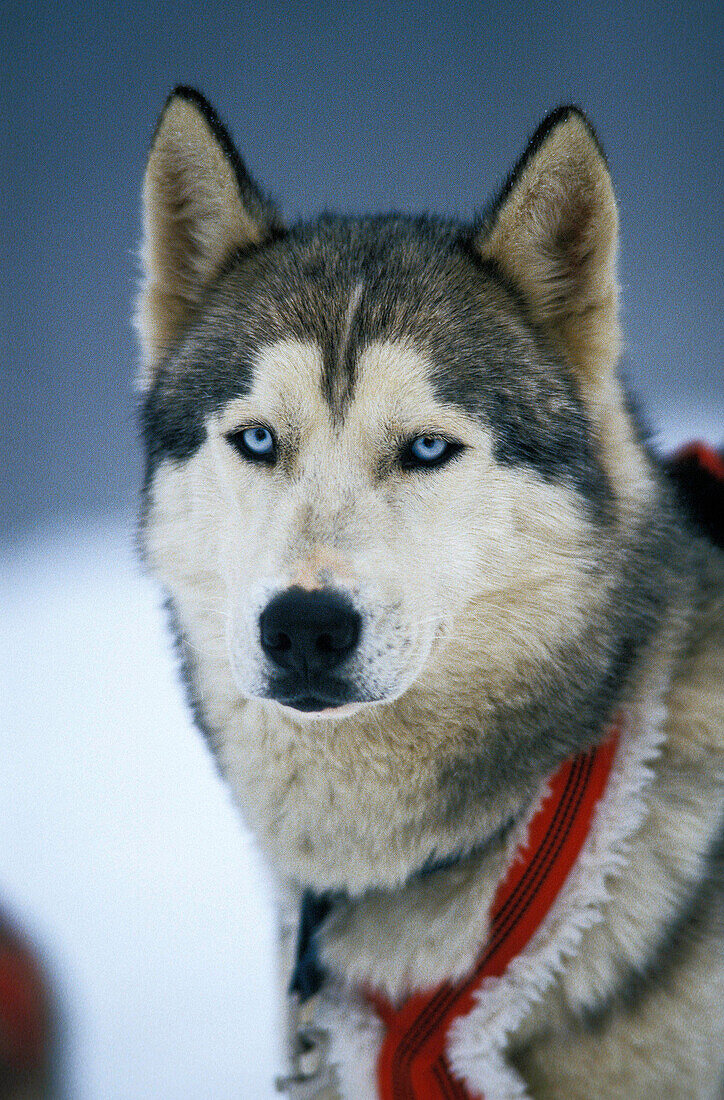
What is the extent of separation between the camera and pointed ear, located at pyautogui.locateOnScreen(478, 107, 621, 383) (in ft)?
2.78

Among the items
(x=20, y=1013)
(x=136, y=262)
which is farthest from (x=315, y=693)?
(x=136, y=262)

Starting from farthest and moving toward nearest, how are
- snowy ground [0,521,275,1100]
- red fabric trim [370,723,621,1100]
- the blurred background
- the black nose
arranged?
1. the blurred background
2. snowy ground [0,521,275,1100]
3. red fabric trim [370,723,621,1100]
4. the black nose

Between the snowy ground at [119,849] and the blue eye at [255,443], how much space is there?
741 mm

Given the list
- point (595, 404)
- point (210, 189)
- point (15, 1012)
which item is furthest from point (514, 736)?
point (15, 1012)

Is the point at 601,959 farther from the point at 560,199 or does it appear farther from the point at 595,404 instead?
the point at 560,199

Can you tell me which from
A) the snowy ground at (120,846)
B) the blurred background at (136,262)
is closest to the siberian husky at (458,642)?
the snowy ground at (120,846)

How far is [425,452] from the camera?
87 centimetres

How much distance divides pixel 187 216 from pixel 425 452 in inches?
17.3

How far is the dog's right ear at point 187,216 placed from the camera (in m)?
0.92

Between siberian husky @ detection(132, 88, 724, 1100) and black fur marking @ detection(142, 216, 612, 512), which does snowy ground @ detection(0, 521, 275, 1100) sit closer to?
siberian husky @ detection(132, 88, 724, 1100)

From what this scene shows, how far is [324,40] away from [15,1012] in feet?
6.51

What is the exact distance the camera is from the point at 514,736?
910 mm

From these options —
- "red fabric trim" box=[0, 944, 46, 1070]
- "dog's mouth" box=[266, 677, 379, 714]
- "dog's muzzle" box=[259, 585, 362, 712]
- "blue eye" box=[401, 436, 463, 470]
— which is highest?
"blue eye" box=[401, 436, 463, 470]

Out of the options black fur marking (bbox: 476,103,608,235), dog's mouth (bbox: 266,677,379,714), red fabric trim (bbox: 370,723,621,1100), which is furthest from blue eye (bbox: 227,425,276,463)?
red fabric trim (bbox: 370,723,621,1100)
